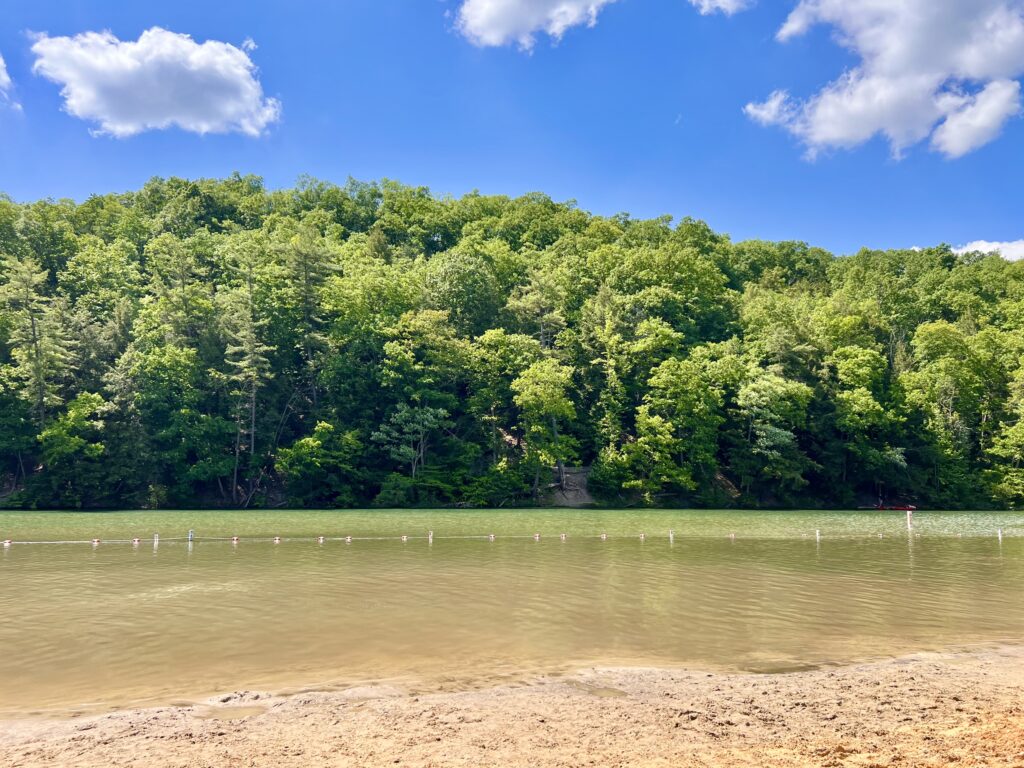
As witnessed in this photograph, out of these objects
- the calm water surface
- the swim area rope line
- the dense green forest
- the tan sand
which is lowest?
the swim area rope line

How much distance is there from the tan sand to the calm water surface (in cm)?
100

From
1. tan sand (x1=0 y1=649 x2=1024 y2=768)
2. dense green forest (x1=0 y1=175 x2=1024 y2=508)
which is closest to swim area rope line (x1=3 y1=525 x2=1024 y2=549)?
tan sand (x1=0 y1=649 x2=1024 y2=768)

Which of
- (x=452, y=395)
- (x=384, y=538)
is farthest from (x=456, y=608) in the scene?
(x=452, y=395)

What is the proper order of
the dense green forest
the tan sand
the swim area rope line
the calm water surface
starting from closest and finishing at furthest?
the tan sand < the calm water surface < the swim area rope line < the dense green forest

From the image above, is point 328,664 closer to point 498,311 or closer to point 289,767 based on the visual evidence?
point 289,767

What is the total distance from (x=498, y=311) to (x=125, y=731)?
208 feet

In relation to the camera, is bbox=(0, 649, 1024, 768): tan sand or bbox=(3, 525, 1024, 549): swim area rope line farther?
bbox=(3, 525, 1024, 549): swim area rope line

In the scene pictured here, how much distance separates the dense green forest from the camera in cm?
5394

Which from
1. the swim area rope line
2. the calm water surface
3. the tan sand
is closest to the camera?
the tan sand

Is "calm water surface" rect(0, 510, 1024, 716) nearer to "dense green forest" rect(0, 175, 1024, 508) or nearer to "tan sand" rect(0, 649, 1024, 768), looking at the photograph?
"tan sand" rect(0, 649, 1024, 768)

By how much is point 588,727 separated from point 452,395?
50853mm

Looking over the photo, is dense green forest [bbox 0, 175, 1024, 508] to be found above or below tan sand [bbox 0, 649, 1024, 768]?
above

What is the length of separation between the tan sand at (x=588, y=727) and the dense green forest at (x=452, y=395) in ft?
150

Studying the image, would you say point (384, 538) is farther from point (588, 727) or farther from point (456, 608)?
point (588, 727)
